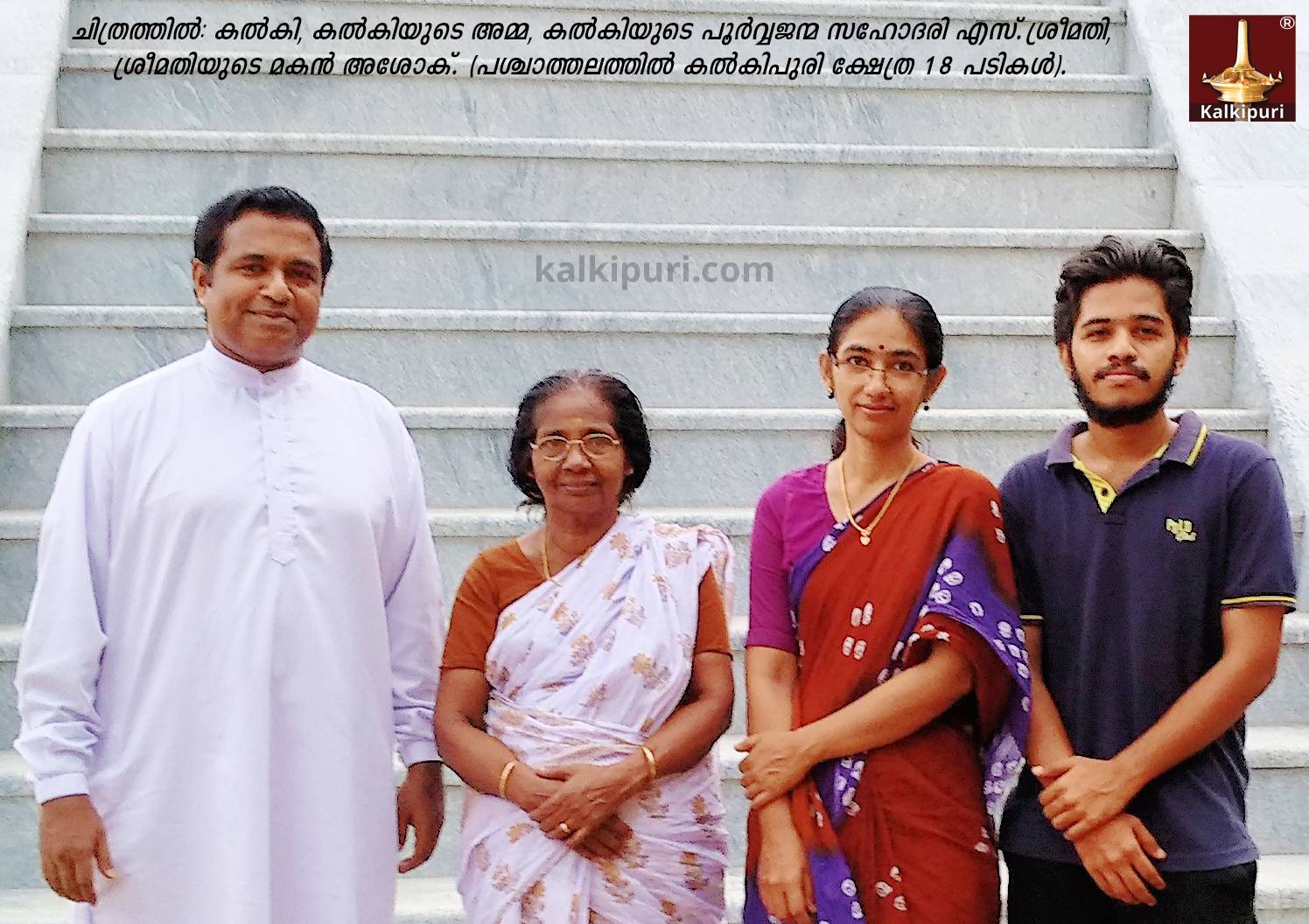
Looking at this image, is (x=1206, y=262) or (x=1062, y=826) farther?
(x=1206, y=262)

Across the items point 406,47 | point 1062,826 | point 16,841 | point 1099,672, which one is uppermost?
point 406,47

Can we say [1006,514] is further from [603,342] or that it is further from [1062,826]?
[603,342]

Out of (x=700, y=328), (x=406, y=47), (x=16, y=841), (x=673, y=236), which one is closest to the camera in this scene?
(x=16, y=841)

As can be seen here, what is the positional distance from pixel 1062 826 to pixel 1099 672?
8.1 inches

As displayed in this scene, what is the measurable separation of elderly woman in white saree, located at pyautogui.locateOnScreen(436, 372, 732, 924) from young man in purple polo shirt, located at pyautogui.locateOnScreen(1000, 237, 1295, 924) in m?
0.45

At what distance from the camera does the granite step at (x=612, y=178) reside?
13.2 ft

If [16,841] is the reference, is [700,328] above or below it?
above

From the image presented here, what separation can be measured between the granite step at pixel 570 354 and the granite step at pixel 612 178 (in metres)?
0.49

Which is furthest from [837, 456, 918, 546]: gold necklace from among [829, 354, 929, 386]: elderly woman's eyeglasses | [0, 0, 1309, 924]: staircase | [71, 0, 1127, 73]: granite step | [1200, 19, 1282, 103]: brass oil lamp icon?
[1200, 19, 1282, 103]: brass oil lamp icon

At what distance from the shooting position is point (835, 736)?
1951mm

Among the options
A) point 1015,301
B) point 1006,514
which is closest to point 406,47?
point 1015,301

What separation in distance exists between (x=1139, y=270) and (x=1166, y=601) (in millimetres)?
436

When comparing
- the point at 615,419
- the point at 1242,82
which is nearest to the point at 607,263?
the point at 615,419

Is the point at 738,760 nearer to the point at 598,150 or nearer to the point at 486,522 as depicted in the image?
the point at 486,522
